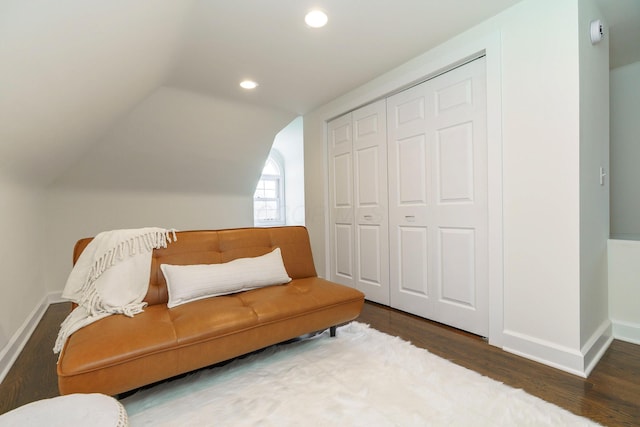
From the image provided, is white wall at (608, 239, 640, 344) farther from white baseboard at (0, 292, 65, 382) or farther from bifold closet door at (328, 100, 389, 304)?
white baseboard at (0, 292, 65, 382)

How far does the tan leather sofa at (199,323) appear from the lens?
1189 millimetres

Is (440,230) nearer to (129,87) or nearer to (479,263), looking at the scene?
(479,263)

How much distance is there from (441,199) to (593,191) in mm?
872

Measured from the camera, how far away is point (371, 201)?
2.90 m

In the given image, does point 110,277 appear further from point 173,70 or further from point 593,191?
point 593,191

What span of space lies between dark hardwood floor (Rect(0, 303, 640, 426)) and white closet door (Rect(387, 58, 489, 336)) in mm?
282

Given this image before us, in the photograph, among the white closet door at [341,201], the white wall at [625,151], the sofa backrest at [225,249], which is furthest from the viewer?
the white closet door at [341,201]

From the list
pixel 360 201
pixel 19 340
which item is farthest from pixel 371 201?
pixel 19 340

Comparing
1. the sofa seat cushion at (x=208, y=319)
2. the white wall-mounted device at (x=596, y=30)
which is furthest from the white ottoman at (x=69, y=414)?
the white wall-mounted device at (x=596, y=30)

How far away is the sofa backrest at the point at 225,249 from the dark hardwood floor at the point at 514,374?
673 mm

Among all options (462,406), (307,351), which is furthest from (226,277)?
(462,406)

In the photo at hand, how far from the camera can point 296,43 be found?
7.18 ft

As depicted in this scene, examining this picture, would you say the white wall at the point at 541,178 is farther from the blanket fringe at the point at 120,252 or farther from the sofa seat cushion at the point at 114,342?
the blanket fringe at the point at 120,252

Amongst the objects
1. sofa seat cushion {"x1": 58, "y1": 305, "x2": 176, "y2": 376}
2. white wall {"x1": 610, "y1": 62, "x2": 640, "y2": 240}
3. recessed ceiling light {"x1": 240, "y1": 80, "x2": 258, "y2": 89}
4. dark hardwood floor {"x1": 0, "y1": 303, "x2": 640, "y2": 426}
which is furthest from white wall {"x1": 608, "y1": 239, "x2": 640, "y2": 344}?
recessed ceiling light {"x1": 240, "y1": 80, "x2": 258, "y2": 89}
